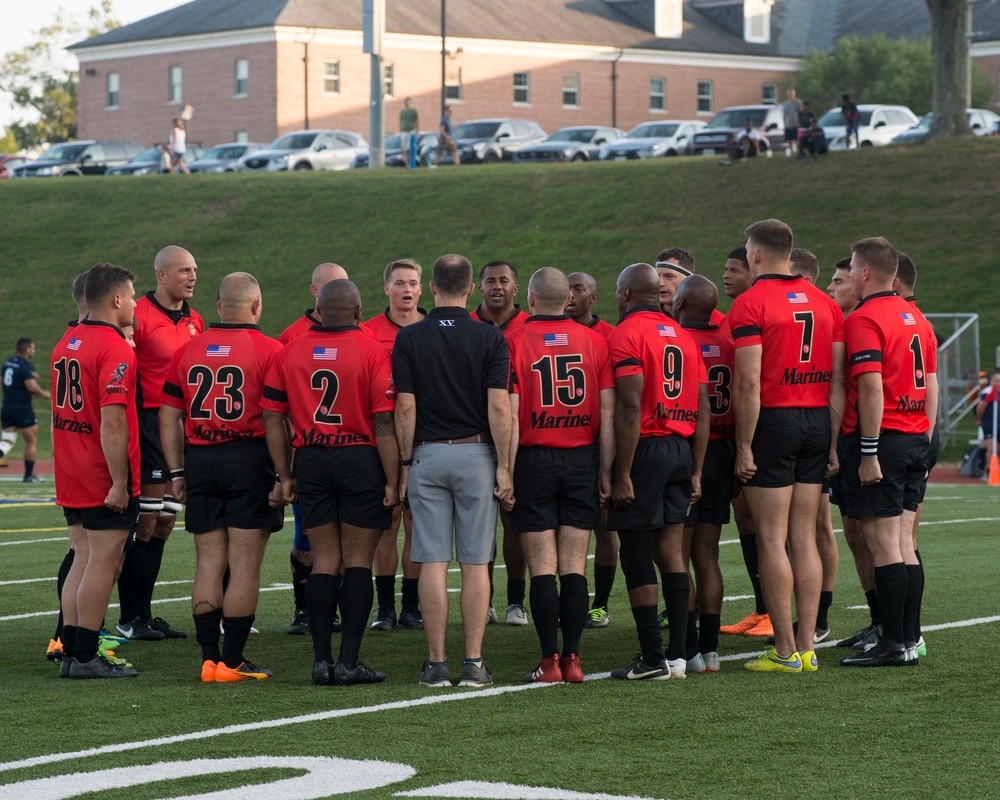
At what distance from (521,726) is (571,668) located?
42.7 inches

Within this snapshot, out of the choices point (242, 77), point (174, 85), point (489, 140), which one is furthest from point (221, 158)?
point (174, 85)

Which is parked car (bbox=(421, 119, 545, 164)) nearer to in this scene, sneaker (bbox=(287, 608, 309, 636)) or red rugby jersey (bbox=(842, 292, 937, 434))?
sneaker (bbox=(287, 608, 309, 636))

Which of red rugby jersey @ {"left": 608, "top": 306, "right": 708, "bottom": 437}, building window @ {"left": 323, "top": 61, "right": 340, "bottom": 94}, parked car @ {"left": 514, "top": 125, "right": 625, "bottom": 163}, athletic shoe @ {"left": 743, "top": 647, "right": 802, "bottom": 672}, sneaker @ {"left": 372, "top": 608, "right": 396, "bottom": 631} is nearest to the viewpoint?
red rugby jersey @ {"left": 608, "top": 306, "right": 708, "bottom": 437}

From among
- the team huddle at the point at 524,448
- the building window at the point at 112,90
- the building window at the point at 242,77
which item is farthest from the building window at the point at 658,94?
the team huddle at the point at 524,448

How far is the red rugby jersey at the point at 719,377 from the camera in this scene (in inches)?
316

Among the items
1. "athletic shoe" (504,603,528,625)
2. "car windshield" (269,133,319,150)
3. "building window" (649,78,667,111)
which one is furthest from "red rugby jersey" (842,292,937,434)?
"building window" (649,78,667,111)

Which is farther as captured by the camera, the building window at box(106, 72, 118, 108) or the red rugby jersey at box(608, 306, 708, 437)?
the building window at box(106, 72, 118, 108)

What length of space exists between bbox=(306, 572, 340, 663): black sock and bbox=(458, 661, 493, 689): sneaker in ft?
2.28

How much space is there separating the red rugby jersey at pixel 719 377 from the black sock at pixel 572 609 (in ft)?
3.72

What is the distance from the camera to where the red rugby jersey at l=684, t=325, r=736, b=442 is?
802 centimetres

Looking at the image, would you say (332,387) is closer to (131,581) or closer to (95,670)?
(95,670)

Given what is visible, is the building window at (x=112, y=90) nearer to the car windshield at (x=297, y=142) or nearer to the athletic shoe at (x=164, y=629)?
the car windshield at (x=297, y=142)

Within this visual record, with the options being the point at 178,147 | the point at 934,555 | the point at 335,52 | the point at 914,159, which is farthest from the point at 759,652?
the point at 335,52

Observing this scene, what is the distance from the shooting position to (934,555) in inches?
501
